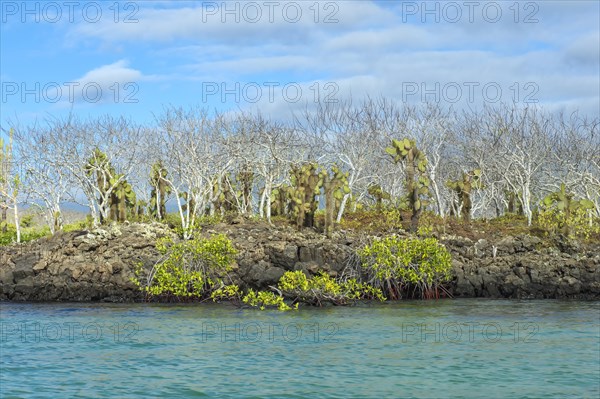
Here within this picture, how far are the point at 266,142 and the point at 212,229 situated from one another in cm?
1688

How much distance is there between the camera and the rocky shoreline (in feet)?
91.1

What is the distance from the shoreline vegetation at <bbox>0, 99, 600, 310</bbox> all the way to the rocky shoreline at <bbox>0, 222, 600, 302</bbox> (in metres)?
0.07

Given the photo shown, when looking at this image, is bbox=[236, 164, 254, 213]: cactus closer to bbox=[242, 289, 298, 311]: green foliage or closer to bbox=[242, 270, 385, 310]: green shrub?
bbox=[242, 270, 385, 310]: green shrub

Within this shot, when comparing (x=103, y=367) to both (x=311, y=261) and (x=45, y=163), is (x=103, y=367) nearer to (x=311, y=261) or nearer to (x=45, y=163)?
(x=311, y=261)

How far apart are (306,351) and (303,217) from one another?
20678 millimetres

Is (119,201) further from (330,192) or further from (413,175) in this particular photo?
(413,175)

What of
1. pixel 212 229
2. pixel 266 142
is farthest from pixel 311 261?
pixel 266 142

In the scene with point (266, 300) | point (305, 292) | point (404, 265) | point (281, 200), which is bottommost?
point (266, 300)

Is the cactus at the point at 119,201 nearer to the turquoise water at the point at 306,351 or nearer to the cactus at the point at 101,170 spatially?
the cactus at the point at 101,170

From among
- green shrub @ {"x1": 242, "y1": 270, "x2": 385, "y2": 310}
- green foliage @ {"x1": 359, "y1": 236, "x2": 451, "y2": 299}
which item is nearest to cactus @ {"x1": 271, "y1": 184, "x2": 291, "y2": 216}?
green foliage @ {"x1": 359, "y1": 236, "x2": 451, "y2": 299}

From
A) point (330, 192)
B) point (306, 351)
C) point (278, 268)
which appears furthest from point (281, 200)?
point (306, 351)

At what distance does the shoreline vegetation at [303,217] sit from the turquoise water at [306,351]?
1484mm

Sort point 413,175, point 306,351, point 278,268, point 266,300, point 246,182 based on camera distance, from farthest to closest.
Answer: point 246,182
point 413,175
point 278,268
point 266,300
point 306,351

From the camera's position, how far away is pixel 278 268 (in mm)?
27578
